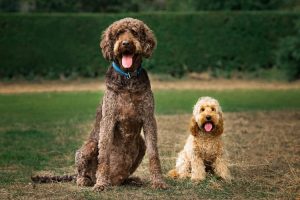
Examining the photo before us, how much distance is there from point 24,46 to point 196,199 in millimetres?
22106

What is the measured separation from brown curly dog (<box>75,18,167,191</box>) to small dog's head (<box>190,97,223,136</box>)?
2.53 feet

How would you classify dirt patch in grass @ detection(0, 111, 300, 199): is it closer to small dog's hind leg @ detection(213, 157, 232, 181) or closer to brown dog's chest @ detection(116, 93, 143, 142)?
small dog's hind leg @ detection(213, 157, 232, 181)

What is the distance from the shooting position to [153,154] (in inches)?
323

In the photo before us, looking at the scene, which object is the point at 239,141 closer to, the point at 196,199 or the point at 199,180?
the point at 199,180

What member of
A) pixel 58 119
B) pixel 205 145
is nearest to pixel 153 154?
pixel 205 145

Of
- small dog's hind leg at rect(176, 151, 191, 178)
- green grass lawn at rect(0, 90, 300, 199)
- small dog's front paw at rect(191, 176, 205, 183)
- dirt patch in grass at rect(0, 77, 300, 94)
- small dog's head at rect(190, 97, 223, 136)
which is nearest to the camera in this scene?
small dog's head at rect(190, 97, 223, 136)

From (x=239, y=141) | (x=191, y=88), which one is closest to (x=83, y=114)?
(x=239, y=141)

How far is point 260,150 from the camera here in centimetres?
1212

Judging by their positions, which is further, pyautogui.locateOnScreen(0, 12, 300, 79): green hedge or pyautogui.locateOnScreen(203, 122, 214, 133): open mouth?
pyautogui.locateOnScreen(0, 12, 300, 79): green hedge

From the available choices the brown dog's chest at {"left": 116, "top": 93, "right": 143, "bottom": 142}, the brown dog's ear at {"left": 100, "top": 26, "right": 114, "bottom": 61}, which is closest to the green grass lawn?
the brown dog's chest at {"left": 116, "top": 93, "right": 143, "bottom": 142}

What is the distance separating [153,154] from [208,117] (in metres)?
0.92

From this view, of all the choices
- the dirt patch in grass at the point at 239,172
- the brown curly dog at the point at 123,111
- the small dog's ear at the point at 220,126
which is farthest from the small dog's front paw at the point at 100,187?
the small dog's ear at the point at 220,126

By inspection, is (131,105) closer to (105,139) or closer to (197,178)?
(105,139)

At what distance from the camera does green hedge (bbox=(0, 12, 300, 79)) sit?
95.0 feet
